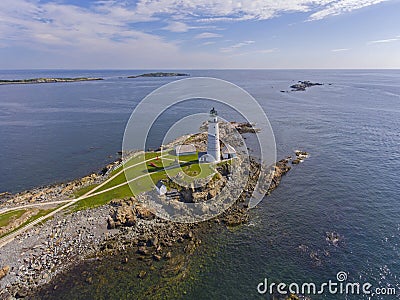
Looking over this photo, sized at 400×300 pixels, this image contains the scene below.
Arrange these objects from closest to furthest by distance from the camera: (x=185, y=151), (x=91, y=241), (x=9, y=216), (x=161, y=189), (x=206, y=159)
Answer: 1. (x=91, y=241)
2. (x=9, y=216)
3. (x=161, y=189)
4. (x=206, y=159)
5. (x=185, y=151)

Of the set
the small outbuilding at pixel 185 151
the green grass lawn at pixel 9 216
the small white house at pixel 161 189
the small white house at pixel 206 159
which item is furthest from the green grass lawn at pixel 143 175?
the green grass lawn at pixel 9 216

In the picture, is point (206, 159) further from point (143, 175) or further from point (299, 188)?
point (299, 188)

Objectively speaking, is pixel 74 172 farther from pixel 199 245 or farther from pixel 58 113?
pixel 58 113

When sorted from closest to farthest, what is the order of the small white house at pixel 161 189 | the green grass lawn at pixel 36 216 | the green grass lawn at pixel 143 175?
the green grass lawn at pixel 36 216 → the small white house at pixel 161 189 → the green grass lawn at pixel 143 175

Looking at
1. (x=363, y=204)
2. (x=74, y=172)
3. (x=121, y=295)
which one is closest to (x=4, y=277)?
(x=121, y=295)

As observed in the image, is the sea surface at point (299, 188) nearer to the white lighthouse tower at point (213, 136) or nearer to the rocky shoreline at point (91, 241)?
the rocky shoreline at point (91, 241)

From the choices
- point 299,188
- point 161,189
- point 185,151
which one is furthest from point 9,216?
point 299,188

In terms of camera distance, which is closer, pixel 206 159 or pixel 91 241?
pixel 91 241
